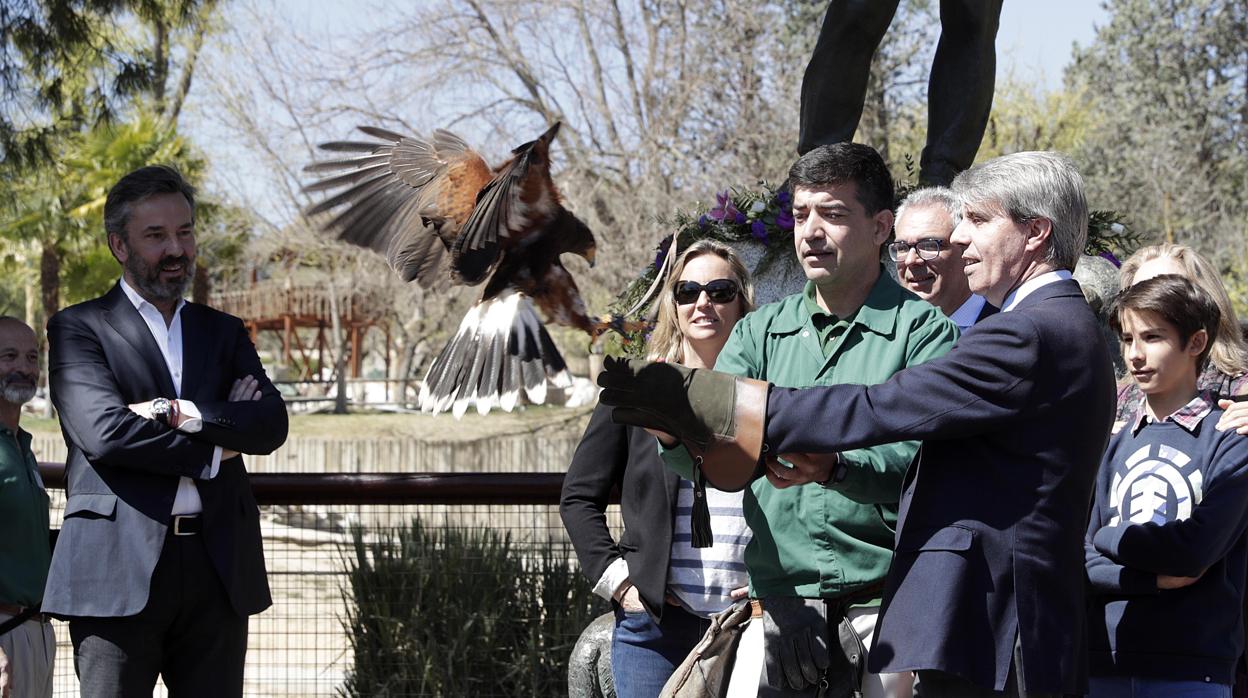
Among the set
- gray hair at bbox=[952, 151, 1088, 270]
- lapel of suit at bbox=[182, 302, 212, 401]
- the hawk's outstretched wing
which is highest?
the hawk's outstretched wing

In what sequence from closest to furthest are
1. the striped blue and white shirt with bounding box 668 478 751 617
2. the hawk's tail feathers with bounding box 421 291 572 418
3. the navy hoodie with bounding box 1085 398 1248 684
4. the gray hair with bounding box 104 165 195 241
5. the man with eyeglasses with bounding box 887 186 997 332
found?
the navy hoodie with bounding box 1085 398 1248 684, the striped blue and white shirt with bounding box 668 478 751 617, the gray hair with bounding box 104 165 195 241, the man with eyeglasses with bounding box 887 186 997 332, the hawk's tail feathers with bounding box 421 291 572 418

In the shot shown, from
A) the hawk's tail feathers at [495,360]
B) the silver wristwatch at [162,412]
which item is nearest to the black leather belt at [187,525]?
the silver wristwatch at [162,412]

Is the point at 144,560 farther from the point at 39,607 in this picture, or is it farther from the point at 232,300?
the point at 232,300

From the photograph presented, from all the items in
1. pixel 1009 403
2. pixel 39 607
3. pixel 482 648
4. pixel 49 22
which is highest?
pixel 49 22

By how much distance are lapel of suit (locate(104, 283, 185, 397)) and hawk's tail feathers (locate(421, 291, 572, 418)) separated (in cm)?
301

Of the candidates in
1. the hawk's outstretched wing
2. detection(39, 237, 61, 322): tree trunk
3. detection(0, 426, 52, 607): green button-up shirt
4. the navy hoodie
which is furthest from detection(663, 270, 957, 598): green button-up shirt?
detection(39, 237, 61, 322): tree trunk

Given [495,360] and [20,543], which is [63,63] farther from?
[20,543]

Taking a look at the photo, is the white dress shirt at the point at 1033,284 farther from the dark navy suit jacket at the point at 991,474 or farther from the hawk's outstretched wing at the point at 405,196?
the hawk's outstretched wing at the point at 405,196

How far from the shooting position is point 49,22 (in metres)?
6.24

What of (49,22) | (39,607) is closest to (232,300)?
(49,22)

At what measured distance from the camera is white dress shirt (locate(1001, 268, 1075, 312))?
2.26m

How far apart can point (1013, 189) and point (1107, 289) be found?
2236 millimetres

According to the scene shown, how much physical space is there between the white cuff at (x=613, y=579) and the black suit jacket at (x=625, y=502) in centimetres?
3

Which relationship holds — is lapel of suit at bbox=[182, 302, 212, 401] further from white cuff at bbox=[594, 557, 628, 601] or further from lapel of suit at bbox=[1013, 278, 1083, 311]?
lapel of suit at bbox=[1013, 278, 1083, 311]
